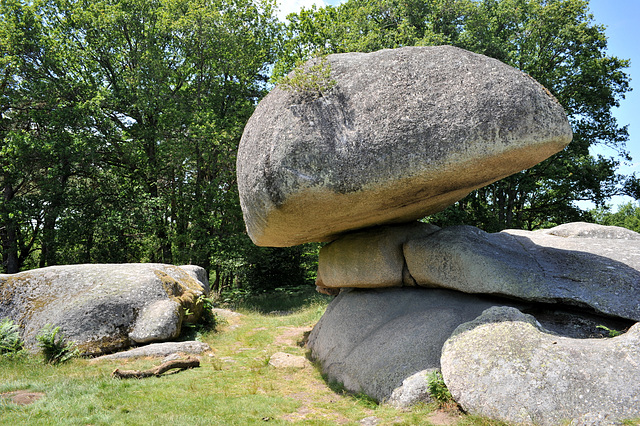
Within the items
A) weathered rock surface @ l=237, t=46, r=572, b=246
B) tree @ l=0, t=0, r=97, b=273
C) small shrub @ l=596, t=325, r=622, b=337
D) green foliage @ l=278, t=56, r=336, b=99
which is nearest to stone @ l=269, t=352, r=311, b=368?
weathered rock surface @ l=237, t=46, r=572, b=246

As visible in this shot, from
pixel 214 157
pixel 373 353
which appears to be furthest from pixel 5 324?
pixel 214 157

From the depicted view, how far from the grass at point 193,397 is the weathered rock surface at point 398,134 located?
10.2ft

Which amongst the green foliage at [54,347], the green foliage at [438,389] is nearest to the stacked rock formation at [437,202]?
the green foliage at [438,389]

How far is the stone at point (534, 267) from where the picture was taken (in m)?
7.01

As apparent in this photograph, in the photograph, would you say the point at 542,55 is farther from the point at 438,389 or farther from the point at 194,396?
the point at 194,396

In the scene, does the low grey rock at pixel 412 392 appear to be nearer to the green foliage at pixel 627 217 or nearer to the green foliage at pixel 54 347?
the green foliage at pixel 54 347

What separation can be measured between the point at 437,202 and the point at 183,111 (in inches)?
636

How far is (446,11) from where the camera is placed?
20.0 meters

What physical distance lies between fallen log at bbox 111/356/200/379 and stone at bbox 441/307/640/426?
526 cm

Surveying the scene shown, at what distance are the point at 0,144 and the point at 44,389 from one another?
17.1 meters

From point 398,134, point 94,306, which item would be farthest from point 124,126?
point 398,134

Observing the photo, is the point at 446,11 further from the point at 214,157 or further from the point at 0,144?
the point at 0,144

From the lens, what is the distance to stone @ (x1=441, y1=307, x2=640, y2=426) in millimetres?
4707

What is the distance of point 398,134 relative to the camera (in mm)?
6617
